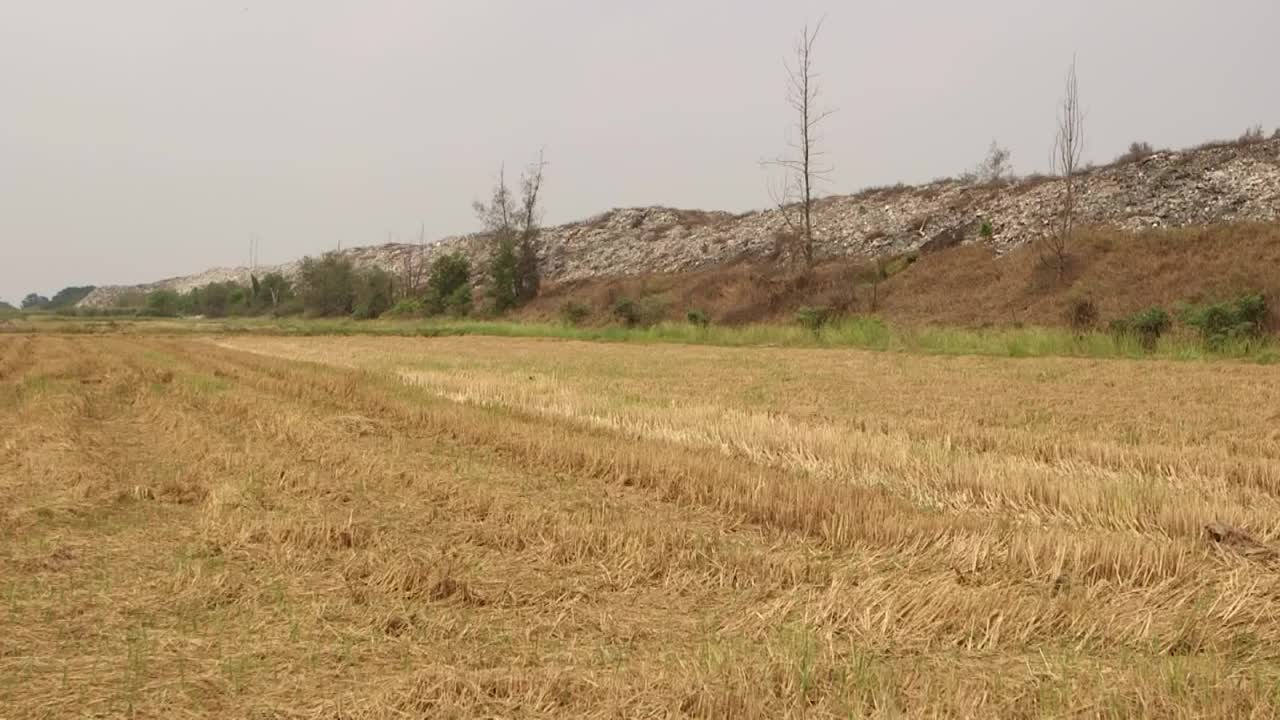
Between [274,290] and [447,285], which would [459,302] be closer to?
[447,285]

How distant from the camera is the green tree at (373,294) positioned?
74562mm

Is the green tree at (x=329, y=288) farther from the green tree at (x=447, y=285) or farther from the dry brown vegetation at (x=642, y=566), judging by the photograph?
the dry brown vegetation at (x=642, y=566)

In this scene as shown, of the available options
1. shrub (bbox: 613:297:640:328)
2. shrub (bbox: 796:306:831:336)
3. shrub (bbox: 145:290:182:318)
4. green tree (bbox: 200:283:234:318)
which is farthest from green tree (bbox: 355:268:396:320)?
shrub (bbox: 796:306:831:336)

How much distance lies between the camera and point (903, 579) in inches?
175

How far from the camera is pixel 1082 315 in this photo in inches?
1018

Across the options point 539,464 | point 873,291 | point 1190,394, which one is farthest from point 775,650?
point 873,291

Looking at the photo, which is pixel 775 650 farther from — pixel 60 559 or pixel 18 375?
pixel 18 375

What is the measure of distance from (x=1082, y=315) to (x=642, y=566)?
25.4 m

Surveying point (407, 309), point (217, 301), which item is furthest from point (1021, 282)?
point (217, 301)

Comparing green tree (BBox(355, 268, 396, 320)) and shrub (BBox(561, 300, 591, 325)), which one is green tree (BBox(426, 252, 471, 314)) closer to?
green tree (BBox(355, 268, 396, 320))

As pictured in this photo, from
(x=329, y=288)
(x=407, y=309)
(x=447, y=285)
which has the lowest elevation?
(x=407, y=309)

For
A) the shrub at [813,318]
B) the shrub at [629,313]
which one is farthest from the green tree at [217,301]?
the shrub at [813,318]

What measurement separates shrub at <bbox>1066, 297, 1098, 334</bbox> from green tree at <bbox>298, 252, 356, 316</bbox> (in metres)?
66.6

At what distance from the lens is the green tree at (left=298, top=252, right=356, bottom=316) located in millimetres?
79562
